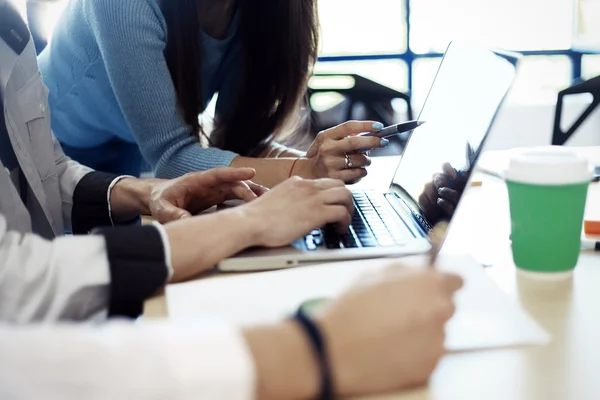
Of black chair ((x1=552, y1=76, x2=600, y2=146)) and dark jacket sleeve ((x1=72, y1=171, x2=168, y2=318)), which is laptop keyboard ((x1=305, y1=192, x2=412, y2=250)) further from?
black chair ((x1=552, y1=76, x2=600, y2=146))

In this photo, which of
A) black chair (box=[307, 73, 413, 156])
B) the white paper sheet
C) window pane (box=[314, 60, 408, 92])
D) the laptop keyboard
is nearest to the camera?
the white paper sheet

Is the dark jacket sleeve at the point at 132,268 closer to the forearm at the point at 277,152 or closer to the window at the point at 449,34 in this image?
the forearm at the point at 277,152

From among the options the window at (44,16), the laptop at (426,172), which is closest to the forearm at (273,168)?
the laptop at (426,172)

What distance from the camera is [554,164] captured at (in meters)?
0.73

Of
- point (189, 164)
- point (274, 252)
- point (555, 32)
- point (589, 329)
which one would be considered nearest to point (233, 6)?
point (189, 164)

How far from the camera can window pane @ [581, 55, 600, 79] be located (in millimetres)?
3719

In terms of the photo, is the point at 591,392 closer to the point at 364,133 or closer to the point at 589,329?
the point at 589,329

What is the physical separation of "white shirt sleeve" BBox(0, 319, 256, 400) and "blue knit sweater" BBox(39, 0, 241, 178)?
82 cm

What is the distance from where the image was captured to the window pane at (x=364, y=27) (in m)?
3.60

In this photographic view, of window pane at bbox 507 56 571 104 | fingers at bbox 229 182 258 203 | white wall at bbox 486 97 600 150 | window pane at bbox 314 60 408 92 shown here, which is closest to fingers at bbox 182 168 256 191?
fingers at bbox 229 182 258 203

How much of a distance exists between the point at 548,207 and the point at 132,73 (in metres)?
0.85

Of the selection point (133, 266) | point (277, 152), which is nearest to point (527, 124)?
point (277, 152)

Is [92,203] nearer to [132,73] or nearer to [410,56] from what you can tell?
[132,73]

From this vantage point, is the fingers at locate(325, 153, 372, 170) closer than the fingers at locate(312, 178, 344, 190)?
No
